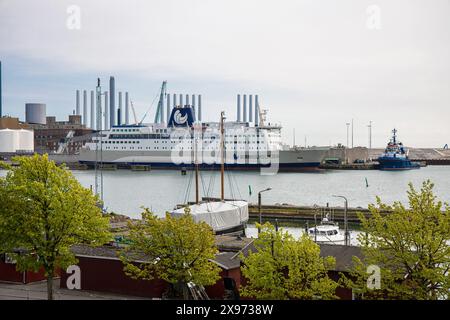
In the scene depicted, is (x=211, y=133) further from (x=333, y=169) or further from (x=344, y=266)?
(x=344, y=266)

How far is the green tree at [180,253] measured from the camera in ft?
21.1

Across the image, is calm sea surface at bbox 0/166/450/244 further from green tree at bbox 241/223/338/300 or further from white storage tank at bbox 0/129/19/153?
white storage tank at bbox 0/129/19/153

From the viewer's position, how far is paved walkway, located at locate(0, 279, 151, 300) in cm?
716

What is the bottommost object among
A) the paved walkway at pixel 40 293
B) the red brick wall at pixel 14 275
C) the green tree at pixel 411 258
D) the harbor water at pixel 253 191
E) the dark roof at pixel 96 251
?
the harbor water at pixel 253 191

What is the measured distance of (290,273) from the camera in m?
5.77

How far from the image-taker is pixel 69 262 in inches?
261

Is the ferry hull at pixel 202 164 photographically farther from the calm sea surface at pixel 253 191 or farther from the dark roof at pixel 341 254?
the dark roof at pixel 341 254

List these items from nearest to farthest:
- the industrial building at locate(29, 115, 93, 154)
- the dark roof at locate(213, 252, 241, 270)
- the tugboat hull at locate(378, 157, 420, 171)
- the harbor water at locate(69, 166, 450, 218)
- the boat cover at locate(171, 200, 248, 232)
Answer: the dark roof at locate(213, 252, 241, 270)
the boat cover at locate(171, 200, 248, 232)
the harbor water at locate(69, 166, 450, 218)
the tugboat hull at locate(378, 157, 420, 171)
the industrial building at locate(29, 115, 93, 154)

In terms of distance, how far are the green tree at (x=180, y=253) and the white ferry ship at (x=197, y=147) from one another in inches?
1270

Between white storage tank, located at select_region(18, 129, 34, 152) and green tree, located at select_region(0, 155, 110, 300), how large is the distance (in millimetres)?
45708

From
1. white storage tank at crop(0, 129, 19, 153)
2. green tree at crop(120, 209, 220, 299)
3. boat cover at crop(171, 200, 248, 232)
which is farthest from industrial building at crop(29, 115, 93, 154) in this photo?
green tree at crop(120, 209, 220, 299)

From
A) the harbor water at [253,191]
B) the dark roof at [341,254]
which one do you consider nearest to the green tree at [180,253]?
the dark roof at [341,254]
